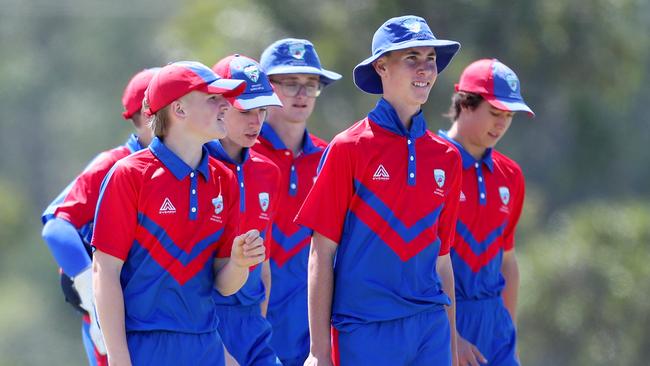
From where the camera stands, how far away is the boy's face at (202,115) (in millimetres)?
5535

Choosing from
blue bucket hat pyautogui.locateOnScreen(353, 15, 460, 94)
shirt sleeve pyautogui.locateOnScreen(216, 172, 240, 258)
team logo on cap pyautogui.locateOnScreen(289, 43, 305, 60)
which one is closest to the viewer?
shirt sleeve pyautogui.locateOnScreen(216, 172, 240, 258)

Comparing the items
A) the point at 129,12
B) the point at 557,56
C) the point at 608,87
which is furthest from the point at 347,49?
the point at 129,12

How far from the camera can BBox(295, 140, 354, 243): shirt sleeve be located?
5.79 metres

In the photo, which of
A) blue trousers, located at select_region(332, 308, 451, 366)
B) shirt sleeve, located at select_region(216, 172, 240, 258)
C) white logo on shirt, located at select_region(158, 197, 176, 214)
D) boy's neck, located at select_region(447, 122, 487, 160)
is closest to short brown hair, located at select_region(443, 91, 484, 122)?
boy's neck, located at select_region(447, 122, 487, 160)

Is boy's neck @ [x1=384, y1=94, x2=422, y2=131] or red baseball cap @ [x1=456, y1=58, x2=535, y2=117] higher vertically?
boy's neck @ [x1=384, y1=94, x2=422, y2=131]

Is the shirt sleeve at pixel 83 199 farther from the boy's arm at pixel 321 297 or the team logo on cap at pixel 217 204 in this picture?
the boy's arm at pixel 321 297

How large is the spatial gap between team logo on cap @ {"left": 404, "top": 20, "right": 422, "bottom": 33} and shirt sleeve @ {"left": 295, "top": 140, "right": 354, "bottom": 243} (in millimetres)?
619

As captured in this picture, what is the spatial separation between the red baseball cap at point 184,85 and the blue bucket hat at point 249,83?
3.06ft

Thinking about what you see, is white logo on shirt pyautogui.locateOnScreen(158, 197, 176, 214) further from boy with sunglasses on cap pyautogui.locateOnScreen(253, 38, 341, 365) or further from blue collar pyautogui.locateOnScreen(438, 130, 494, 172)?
blue collar pyautogui.locateOnScreen(438, 130, 494, 172)

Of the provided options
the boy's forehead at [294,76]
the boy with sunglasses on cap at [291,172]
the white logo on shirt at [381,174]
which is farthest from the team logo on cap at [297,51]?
the white logo on shirt at [381,174]

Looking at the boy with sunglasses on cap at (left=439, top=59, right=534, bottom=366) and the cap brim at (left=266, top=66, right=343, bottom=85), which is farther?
the cap brim at (left=266, top=66, right=343, bottom=85)

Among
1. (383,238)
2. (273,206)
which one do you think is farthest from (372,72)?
(273,206)

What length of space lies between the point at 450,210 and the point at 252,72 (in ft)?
4.42

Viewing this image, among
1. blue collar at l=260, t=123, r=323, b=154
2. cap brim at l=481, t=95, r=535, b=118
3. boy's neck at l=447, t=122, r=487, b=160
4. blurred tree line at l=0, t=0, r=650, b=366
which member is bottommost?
blurred tree line at l=0, t=0, r=650, b=366
